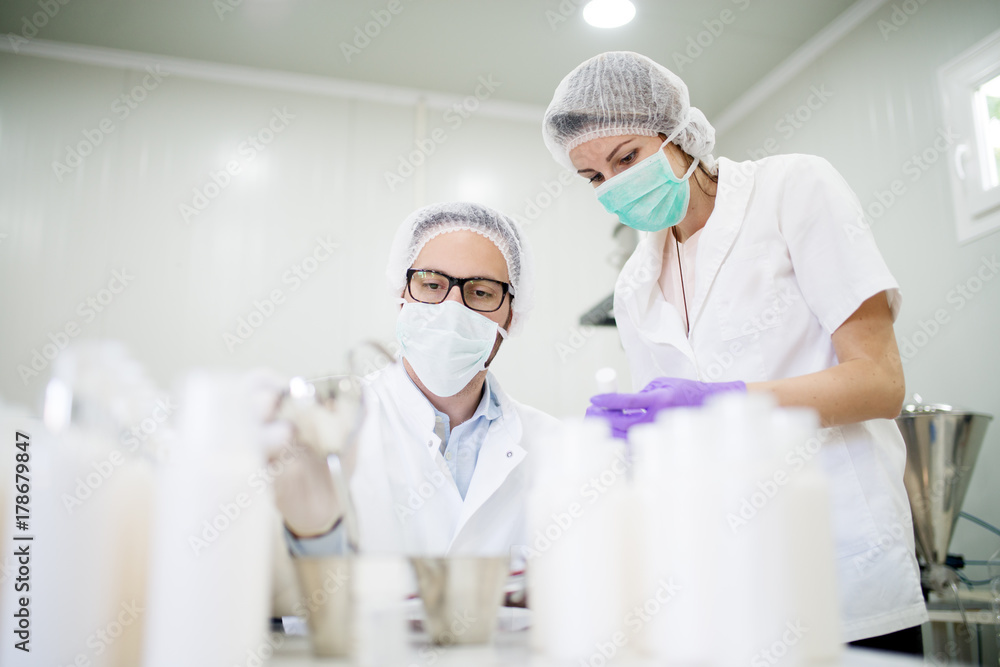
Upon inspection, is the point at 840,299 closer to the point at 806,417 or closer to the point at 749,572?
the point at 806,417

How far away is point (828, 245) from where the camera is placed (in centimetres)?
122

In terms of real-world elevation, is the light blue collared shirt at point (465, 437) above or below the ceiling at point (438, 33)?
below

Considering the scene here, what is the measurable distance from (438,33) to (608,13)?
705mm

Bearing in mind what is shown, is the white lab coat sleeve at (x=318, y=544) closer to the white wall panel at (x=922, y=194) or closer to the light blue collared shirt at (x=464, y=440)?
the light blue collared shirt at (x=464, y=440)

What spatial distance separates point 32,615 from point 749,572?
1.58 ft

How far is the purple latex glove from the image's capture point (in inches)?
36.5

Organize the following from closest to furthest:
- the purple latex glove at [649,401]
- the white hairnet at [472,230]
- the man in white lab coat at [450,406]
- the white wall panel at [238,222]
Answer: the purple latex glove at [649,401] → the man in white lab coat at [450,406] → the white hairnet at [472,230] → the white wall panel at [238,222]

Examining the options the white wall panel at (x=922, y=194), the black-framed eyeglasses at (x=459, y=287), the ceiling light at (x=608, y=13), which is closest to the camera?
the black-framed eyeglasses at (x=459, y=287)

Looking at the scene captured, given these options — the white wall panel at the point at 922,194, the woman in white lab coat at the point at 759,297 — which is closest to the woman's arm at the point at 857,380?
the woman in white lab coat at the point at 759,297

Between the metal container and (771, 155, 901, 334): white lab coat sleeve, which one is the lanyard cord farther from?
the metal container

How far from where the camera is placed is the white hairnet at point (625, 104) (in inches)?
56.0

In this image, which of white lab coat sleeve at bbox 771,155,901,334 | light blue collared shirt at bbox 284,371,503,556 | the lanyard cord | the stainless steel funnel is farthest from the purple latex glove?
the stainless steel funnel

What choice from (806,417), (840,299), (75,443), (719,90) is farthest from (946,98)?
(75,443)

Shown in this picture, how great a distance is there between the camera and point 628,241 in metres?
3.54
